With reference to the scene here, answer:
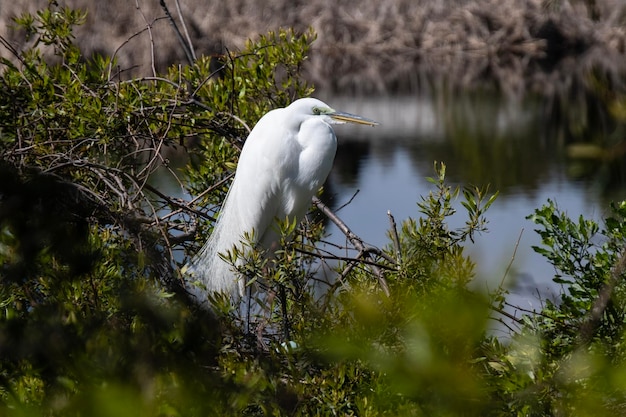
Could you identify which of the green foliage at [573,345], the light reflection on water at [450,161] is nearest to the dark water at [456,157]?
the light reflection on water at [450,161]

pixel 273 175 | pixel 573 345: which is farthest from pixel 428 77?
pixel 573 345

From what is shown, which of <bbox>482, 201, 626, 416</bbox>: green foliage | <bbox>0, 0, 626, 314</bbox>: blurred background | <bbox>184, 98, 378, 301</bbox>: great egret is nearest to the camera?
<bbox>482, 201, 626, 416</bbox>: green foliage

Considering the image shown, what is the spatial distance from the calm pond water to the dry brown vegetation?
132 centimetres

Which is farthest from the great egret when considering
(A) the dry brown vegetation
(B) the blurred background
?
(A) the dry brown vegetation

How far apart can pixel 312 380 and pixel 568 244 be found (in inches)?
23.6

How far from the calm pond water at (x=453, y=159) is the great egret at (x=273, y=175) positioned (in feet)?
6.07

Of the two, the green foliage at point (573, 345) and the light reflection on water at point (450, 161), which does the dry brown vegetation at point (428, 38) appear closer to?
the light reflection on water at point (450, 161)

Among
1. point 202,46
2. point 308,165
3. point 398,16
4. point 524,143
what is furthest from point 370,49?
point 308,165

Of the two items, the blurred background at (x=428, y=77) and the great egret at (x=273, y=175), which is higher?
the blurred background at (x=428, y=77)

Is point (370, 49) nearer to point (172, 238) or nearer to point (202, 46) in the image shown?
point (202, 46)

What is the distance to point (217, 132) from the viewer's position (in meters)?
2.38

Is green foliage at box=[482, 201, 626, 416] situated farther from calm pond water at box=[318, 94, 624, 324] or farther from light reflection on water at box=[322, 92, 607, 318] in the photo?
light reflection on water at box=[322, 92, 607, 318]

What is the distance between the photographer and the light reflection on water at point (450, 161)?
664cm

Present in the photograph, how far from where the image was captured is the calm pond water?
21.9ft
